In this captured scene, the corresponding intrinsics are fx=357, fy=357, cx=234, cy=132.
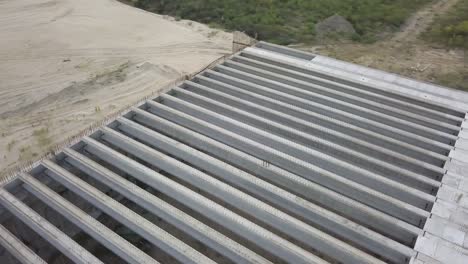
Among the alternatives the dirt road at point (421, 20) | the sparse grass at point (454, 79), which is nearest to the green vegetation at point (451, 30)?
the dirt road at point (421, 20)

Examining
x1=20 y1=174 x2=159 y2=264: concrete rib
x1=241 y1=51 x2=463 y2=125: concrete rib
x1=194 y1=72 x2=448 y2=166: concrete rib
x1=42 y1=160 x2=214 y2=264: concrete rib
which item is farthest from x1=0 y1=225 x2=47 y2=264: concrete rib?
x1=241 y1=51 x2=463 y2=125: concrete rib

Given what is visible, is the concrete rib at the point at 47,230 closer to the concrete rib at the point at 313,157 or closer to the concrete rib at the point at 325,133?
the concrete rib at the point at 313,157

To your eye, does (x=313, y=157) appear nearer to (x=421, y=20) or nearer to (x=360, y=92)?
(x=360, y=92)

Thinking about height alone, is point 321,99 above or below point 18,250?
above

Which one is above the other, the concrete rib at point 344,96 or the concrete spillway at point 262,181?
the concrete rib at point 344,96

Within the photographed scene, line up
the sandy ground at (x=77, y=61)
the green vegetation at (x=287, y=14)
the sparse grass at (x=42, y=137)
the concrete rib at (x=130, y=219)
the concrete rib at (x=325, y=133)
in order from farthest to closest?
the green vegetation at (x=287, y=14) → the sandy ground at (x=77, y=61) → the sparse grass at (x=42, y=137) → the concrete rib at (x=325, y=133) → the concrete rib at (x=130, y=219)

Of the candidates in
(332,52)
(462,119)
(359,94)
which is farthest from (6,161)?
(332,52)

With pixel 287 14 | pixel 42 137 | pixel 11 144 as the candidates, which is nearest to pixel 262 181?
pixel 42 137
